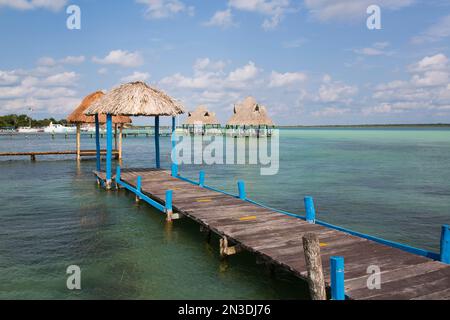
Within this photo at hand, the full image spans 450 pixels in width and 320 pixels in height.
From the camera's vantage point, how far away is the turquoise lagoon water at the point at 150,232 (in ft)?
21.8

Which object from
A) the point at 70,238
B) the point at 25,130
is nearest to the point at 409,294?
the point at 70,238

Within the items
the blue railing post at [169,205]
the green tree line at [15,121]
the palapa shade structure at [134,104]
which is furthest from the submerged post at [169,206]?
the green tree line at [15,121]

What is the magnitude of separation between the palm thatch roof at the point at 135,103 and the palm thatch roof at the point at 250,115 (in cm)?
4812

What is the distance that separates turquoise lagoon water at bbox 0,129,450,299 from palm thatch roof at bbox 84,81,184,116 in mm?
3519

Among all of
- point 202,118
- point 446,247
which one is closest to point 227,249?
point 446,247

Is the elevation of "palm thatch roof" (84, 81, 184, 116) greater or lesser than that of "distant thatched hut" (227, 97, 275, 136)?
lesser

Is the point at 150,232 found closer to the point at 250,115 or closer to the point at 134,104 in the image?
the point at 134,104

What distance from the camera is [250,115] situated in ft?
211

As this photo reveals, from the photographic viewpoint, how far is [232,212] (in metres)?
9.39

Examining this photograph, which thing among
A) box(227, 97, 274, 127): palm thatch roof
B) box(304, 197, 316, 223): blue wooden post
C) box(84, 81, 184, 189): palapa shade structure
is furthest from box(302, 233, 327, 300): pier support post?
box(227, 97, 274, 127): palm thatch roof

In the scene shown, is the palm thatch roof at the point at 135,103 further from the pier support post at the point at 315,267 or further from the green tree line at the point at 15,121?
the green tree line at the point at 15,121

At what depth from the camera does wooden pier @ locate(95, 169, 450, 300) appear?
4996 millimetres

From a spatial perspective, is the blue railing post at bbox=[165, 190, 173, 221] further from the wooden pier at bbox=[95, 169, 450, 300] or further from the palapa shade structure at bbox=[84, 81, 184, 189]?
the palapa shade structure at bbox=[84, 81, 184, 189]
